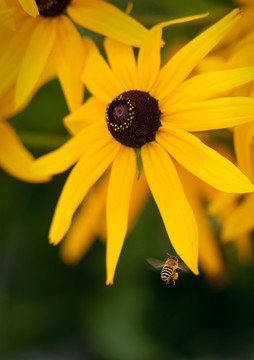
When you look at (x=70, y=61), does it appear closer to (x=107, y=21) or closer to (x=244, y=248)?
(x=107, y=21)

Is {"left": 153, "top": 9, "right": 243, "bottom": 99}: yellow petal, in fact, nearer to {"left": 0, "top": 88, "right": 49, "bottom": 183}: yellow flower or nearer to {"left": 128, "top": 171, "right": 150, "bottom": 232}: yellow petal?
{"left": 0, "top": 88, "right": 49, "bottom": 183}: yellow flower

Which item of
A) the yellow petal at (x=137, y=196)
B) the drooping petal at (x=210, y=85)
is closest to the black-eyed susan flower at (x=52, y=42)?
the drooping petal at (x=210, y=85)

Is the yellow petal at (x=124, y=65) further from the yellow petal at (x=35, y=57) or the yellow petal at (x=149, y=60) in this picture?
the yellow petal at (x=35, y=57)

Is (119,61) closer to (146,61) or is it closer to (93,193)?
(146,61)

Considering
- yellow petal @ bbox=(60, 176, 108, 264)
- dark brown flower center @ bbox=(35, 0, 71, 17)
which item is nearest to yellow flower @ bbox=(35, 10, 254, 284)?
dark brown flower center @ bbox=(35, 0, 71, 17)

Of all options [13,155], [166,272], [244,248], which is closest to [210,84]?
[166,272]
